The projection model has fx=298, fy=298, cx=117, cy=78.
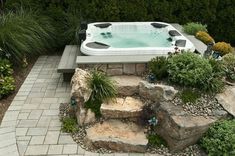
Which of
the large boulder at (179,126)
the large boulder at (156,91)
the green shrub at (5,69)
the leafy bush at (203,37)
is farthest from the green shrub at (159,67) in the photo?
the green shrub at (5,69)

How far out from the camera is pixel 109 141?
369 centimetres

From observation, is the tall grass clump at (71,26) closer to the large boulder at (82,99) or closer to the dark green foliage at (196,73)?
the large boulder at (82,99)

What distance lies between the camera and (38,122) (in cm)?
421

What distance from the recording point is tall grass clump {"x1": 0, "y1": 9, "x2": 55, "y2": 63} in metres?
5.80

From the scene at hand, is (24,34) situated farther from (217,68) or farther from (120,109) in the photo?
(217,68)

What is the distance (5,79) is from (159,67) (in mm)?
2631

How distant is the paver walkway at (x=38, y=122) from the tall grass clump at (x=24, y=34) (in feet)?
2.01

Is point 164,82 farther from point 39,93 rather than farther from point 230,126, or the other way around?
point 39,93

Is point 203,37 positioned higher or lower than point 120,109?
higher

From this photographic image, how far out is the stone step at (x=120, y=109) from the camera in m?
4.04

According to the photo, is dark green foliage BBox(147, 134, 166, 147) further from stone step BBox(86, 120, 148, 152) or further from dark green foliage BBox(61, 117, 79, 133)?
dark green foliage BBox(61, 117, 79, 133)

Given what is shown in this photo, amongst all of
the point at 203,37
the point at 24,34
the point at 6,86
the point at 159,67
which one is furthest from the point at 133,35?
the point at 6,86

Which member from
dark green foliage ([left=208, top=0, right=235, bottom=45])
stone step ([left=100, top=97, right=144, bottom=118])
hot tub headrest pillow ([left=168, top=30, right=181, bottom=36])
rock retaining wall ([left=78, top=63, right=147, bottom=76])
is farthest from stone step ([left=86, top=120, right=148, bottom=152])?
dark green foliage ([left=208, top=0, right=235, bottom=45])

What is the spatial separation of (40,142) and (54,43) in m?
3.71
